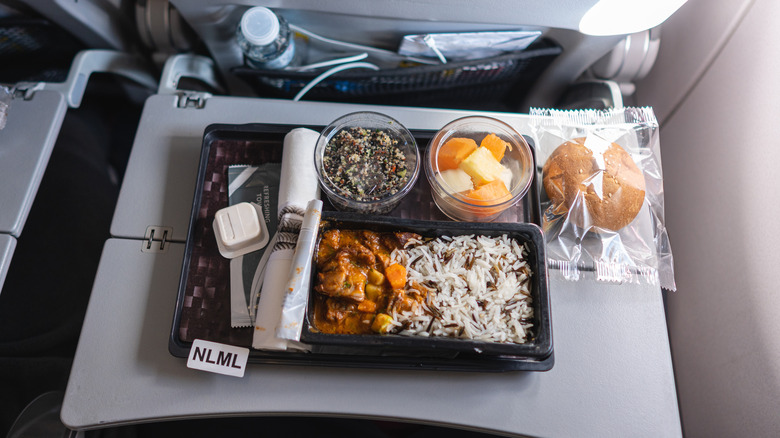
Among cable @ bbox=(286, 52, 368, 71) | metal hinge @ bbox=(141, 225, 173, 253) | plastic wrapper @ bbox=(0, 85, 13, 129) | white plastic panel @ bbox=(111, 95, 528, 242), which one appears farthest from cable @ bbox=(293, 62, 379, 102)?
plastic wrapper @ bbox=(0, 85, 13, 129)

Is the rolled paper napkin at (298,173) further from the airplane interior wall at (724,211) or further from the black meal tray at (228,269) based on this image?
the airplane interior wall at (724,211)

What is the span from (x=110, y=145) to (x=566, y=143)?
1621 millimetres

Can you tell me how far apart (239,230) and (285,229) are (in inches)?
4.2

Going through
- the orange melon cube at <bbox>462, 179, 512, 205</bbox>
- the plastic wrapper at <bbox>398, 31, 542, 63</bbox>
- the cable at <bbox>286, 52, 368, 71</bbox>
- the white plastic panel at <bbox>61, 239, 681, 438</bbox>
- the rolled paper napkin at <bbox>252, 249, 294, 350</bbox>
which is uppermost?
the plastic wrapper at <bbox>398, 31, 542, 63</bbox>

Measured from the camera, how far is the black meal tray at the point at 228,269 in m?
0.87

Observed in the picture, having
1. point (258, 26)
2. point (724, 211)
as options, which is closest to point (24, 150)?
point (258, 26)

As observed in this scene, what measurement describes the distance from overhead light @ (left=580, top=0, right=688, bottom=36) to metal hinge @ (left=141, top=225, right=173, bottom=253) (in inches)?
40.8

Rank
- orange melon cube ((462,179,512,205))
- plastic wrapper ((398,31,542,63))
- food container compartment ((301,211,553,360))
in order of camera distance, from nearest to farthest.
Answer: food container compartment ((301,211,553,360))
orange melon cube ((462,179,512,205))
plastic wrapper ((398,31,542,63))

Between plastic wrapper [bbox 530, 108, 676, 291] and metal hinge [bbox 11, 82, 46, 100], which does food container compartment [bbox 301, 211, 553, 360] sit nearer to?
plastic wrapper [bbox 530, 108, 676, 291]

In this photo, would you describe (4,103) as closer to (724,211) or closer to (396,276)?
(396,276)

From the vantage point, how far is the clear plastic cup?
2.89 feet

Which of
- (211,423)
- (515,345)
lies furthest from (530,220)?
(211,423)

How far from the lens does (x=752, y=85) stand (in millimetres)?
1093

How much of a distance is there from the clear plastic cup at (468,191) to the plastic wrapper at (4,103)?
1012mm
